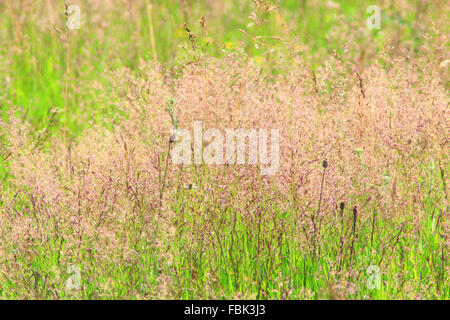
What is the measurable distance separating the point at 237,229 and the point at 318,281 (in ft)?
1.53

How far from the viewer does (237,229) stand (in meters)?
2.52

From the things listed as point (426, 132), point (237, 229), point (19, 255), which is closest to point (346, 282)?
point (237, 229)

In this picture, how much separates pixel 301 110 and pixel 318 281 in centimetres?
94

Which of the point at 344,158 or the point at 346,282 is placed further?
the point at 344,158

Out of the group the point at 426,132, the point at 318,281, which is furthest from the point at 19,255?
the point at 426,132

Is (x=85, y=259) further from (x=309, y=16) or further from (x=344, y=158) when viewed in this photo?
(x=309, y=16)

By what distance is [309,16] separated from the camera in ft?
19.5

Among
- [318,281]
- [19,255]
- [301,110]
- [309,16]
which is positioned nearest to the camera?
[318,281]
